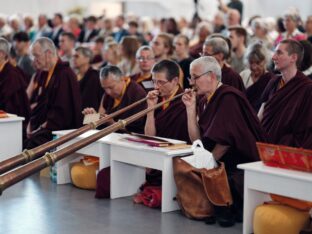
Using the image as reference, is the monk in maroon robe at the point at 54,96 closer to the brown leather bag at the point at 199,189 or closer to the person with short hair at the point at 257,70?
the person with short hair at the point at 257,70

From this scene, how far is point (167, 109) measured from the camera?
641 cm

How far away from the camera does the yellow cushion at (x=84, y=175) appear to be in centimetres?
644

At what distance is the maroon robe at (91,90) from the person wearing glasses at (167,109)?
249 centimetres

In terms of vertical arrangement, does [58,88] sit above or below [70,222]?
above

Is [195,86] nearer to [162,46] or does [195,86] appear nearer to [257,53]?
[257,53]

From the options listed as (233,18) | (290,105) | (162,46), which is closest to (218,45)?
(290,105)

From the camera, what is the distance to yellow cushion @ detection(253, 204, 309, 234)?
15.7 feet

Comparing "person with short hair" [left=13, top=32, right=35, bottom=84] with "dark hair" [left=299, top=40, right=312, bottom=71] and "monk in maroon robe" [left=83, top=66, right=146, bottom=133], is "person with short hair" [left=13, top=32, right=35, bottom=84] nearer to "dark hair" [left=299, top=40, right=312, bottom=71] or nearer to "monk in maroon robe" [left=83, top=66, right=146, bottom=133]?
"monk in maroon robe" [left=83, top=66, right=146, bottom=133]

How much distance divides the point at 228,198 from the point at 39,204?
162 cm

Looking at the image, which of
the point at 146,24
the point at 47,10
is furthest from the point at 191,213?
the point at 47,10

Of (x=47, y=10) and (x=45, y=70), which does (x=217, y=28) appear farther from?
(x=47, y=10)

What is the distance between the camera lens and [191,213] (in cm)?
546

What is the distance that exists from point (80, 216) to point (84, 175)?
0.90 metres

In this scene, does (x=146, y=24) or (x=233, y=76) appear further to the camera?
(x=146, y=24)
